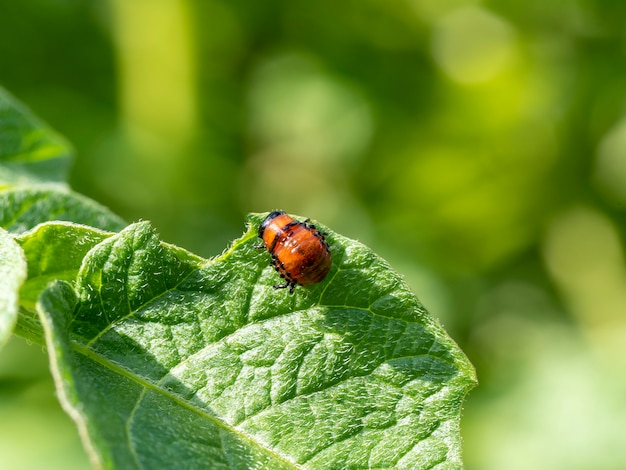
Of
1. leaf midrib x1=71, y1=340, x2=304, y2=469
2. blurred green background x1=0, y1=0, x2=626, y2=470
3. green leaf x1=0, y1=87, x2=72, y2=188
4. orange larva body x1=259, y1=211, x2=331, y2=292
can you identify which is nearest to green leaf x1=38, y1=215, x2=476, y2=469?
leaf midrib x1=71, y1=340, x2=304, y2=469

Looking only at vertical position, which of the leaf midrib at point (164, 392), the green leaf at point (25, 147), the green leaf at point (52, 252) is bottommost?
the leaf midrib at point (164, 392)

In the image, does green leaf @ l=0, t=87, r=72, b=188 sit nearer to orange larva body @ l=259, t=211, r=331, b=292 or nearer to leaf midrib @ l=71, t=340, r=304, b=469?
orange larva body @ l=259, t=211, r=331, b=292

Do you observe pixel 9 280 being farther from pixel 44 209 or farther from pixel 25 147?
pixel 25 147

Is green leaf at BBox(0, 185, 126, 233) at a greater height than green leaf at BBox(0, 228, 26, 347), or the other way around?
green leaf at BBox(0, 185, 126, 233)

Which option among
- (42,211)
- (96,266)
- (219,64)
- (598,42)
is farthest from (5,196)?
(598,42)

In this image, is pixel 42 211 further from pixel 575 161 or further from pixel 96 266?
pixel 575 161

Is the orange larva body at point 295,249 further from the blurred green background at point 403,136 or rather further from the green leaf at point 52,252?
the blurred green background at point 403,136

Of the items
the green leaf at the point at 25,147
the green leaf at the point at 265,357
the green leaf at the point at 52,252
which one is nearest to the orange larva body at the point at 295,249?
the green leaf at the point at 265,357
